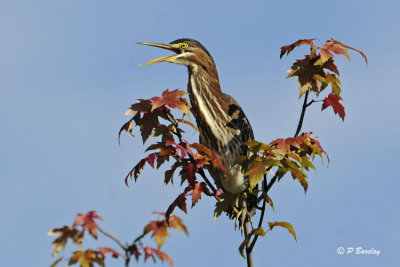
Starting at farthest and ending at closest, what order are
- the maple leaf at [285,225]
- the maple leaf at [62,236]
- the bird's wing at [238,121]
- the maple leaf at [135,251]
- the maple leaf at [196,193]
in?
the bird's wing at [238,121] → the maple leaf at [196,193] → the maple leaf at [285,225] → the maple leaf at [135,251] → the maple leaf at [62,236]

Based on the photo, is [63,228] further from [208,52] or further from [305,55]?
[208,52]

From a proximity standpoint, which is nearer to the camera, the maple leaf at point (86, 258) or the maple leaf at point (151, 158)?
the maple leaf at point (86, 258)

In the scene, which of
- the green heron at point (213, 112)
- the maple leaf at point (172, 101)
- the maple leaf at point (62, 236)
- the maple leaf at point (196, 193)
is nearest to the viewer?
the maple leaf at point (62, 236)

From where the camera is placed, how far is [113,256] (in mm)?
4188

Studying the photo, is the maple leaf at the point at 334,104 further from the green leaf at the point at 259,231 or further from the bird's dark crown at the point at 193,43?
the bird's dark crown at the point at 193,43

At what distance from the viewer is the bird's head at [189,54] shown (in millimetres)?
6117

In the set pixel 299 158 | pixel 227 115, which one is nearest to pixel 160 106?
pixel 299 158

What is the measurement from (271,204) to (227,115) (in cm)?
137

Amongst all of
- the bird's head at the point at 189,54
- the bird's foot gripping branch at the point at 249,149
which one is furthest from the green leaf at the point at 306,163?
the bird's head at the point at 189,54

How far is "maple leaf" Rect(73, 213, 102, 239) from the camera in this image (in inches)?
151

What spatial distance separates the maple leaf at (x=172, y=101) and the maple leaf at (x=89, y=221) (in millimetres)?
973

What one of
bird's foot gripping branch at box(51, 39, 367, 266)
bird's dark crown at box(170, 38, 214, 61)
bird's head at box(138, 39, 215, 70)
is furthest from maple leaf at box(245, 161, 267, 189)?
bird's dark crown at box(170, 38, 214, 61)

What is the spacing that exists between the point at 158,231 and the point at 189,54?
2.20 meters

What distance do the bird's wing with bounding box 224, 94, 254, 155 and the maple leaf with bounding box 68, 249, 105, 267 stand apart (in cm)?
238
